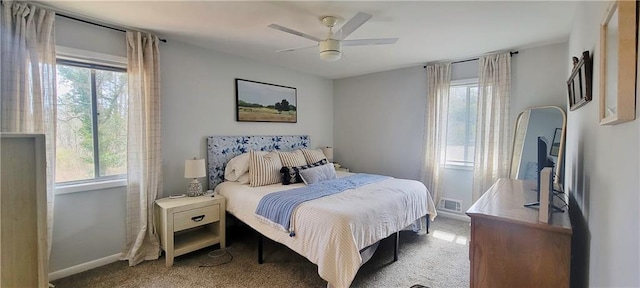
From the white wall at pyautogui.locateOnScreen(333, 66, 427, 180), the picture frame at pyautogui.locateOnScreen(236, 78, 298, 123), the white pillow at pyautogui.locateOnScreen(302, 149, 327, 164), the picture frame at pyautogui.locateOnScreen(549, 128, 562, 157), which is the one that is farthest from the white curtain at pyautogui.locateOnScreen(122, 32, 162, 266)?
the picture frame at pyautogui.locateOnScreen(549, 128, 562, 157)

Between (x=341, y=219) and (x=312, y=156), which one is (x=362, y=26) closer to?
(x=341, y=219)

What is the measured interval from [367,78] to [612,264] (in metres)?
4.13

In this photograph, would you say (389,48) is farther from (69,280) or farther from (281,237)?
(69,280)

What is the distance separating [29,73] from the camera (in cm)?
214

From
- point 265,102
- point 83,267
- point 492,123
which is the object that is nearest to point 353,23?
point 265,102

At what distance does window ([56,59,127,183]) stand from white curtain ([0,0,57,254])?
7.1 inches

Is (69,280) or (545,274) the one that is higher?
(545,274)

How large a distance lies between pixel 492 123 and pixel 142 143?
4.10 metres

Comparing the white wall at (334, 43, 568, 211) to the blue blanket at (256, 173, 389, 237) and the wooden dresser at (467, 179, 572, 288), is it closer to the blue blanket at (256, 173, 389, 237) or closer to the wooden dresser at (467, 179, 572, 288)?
the blue blanket at (256, 173, 389, 237)

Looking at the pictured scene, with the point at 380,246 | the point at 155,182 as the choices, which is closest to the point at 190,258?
the point at 155,182

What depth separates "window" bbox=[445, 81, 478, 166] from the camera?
384 cm

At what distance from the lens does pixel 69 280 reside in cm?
237

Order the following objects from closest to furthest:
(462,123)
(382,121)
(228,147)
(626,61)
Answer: (626,61) → (228,147) → (462,123) → (382,121)

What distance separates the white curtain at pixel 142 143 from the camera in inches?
106
